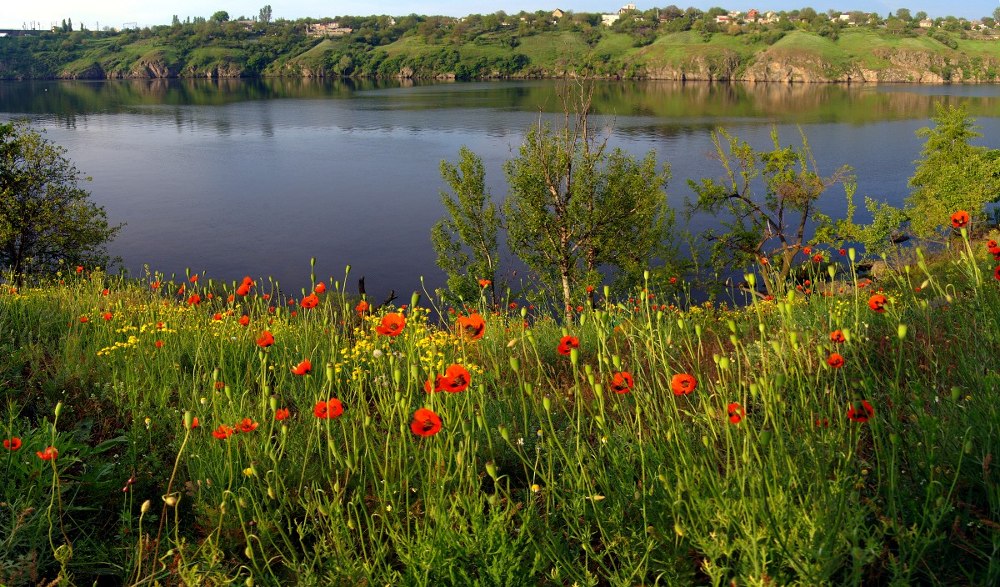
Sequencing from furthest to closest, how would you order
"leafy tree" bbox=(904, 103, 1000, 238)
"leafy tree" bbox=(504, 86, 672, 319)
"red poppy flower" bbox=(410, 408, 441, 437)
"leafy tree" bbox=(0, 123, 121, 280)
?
"leafy tree" bbox=(904, 103, 1000, 238) < "leafy tree" bbox=(504, 86, 672, 319) < "leafy tree" bbox=(0, 123, 121, 280) < "red poppy flower" bbox=(410, 408, 441, 437)

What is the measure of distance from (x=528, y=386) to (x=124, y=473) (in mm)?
2196

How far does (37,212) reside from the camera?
22875 mm

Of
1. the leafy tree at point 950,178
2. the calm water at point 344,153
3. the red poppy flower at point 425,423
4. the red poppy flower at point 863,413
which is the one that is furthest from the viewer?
the calm water at point 344,153

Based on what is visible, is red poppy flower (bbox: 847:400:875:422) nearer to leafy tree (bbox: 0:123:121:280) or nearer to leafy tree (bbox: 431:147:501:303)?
leafy tree (bbox: 0:123:121:280)

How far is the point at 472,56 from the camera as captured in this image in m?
171

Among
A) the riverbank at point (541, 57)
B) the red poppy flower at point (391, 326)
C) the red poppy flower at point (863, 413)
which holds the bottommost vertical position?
the red poppy flower at point (863, 413)

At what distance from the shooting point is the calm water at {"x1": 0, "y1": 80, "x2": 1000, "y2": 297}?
123 feet

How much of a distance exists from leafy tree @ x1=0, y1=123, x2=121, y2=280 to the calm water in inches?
360

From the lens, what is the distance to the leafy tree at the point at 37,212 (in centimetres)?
2248

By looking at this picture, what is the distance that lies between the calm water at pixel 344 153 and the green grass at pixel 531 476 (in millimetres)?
26278

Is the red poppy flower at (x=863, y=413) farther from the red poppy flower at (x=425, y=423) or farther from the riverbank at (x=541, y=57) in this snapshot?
the riverbank at (x=541, y=57)

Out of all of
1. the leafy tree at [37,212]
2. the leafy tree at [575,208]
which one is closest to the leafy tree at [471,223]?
the leafy tree at [575,208]

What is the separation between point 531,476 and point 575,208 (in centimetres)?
2319

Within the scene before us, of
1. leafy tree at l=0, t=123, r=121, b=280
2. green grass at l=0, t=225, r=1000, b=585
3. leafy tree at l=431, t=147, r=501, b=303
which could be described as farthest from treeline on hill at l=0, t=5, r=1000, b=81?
green grass at l=0, t=225, r=1000, b=585
